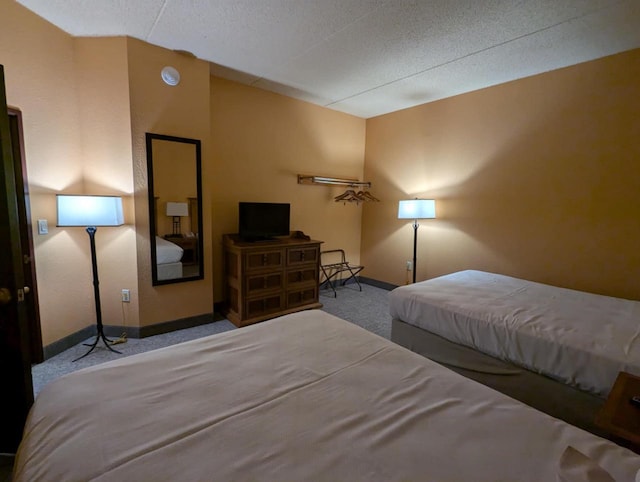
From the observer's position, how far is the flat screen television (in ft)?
11.8

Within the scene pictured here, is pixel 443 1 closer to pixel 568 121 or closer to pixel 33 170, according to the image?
pixel 568 121

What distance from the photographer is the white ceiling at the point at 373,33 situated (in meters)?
2.19

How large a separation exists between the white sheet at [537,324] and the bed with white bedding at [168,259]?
2233 millimetres

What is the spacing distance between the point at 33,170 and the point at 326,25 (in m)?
2.66

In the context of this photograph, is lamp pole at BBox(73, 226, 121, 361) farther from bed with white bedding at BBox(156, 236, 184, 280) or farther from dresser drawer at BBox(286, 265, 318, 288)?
dresser drawer at BBox(286, 265, 318, 288)

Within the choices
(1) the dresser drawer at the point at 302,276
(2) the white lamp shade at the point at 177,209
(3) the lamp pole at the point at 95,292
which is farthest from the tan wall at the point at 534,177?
(3) the lamp pole at the point at 95,292

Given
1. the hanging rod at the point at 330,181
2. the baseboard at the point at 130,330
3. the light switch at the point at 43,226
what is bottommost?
the baseboard at the point at 130,330

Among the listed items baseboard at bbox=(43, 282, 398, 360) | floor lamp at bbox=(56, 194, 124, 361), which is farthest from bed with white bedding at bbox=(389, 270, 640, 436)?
floor lamp at bbox=(56, 194, 124, 361)

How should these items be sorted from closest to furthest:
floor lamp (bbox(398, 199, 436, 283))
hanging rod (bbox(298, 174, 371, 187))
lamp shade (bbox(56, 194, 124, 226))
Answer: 1. lamp shade (bbox(56, 194, 124, 226))
2. floor lamp (bbox(398, 199, 436, 283))
3. hanging rod (bbox(298, 174, 371, 187))

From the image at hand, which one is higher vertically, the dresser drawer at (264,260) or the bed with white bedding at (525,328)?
the dresser drawer at (264,260)

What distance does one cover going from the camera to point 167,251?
3.08m

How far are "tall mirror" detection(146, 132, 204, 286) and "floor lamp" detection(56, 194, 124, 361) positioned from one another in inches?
14.9

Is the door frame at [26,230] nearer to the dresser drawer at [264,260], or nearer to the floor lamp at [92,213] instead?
the floor lamp at [92,213]

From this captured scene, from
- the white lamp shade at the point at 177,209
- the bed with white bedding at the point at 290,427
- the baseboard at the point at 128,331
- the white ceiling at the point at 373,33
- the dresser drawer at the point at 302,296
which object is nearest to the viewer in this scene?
the bed with white bedding at the point at 290,427
